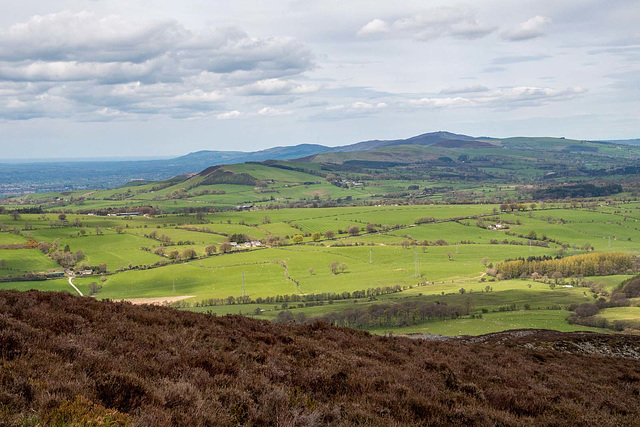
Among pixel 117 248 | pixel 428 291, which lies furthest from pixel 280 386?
pixel 117 248

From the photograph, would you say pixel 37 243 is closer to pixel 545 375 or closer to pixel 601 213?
pixel 545 375

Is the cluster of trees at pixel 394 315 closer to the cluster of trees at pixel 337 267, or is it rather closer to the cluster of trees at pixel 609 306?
the cluster of trees at pixel 609 306

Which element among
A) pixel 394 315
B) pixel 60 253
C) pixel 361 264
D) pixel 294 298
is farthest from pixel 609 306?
pixel 60 253

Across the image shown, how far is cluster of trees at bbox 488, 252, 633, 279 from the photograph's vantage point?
114500mm

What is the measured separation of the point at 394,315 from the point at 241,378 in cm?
6203

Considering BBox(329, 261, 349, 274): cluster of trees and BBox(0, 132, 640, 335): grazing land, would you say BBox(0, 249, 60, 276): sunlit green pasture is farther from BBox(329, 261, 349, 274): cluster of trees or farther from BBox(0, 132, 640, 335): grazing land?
BBox(329, 261, 349, 274): cluster of trees

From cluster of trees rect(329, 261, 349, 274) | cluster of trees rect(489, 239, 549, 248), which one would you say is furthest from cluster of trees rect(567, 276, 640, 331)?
cluster of trees rect(329, 261, 349, 274)

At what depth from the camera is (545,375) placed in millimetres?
18406

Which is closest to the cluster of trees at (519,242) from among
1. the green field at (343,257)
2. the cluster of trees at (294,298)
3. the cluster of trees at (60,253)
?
the green field at (343,257)

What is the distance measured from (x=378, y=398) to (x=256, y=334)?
825 cm

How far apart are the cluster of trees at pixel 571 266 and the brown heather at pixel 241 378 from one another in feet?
A: 337

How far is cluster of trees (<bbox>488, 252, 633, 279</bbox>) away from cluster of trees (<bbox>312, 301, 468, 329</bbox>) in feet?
164

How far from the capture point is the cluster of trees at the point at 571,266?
114500 millimetres

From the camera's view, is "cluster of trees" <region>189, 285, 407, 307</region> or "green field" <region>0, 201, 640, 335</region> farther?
"cluster of trees" <region>189, 285, 407, 307</region>
